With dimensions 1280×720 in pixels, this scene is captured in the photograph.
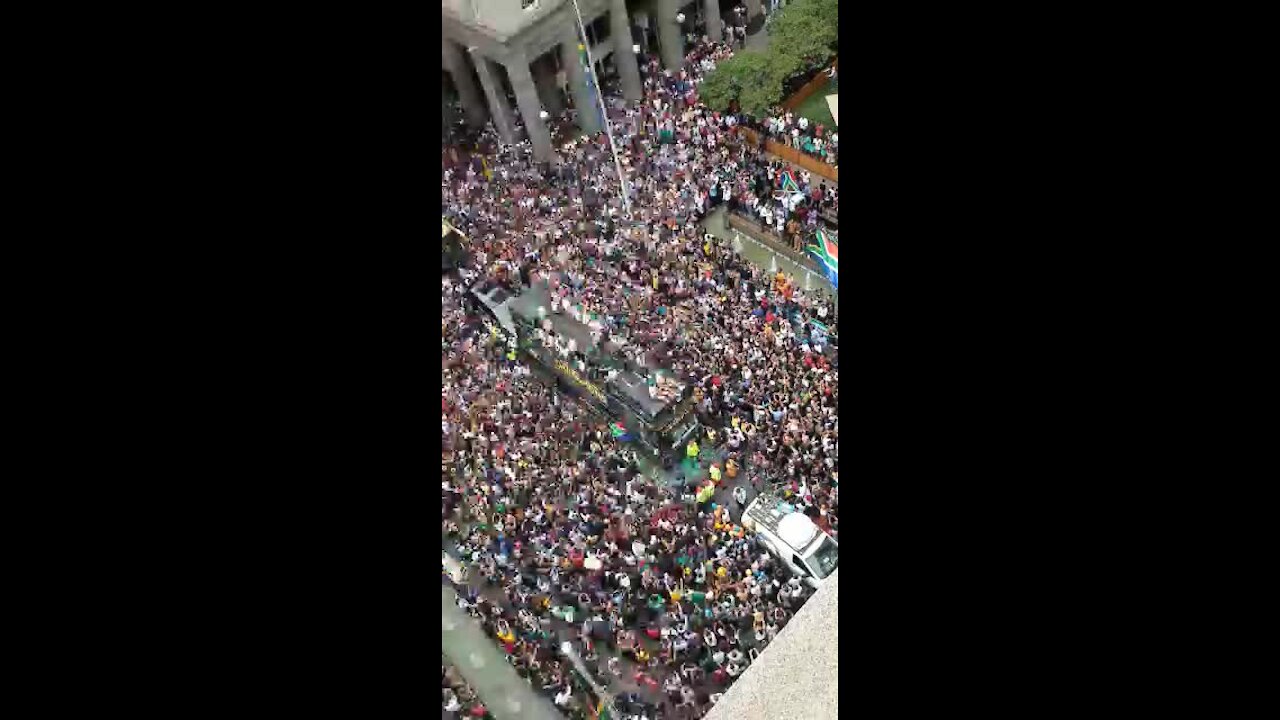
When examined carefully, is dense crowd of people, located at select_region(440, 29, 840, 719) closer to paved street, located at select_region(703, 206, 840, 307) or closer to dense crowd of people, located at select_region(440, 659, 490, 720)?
paved street, located at select_region(703, 206, 840, 307)

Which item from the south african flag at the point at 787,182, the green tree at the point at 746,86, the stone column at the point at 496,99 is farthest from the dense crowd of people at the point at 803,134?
the stone column at the point at 496,99

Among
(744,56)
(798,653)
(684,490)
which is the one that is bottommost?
(798,653)

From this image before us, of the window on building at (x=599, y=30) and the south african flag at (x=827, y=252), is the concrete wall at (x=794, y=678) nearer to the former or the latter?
the south african flag at (x=827, y=252)

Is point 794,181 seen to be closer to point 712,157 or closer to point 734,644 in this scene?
point 712,157

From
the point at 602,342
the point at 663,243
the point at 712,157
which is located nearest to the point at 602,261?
the point at 663,243

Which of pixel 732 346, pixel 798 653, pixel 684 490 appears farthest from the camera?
pixel 732 346

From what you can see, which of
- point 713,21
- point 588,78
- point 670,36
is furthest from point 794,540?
point 713,21

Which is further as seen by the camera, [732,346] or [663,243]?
[663,243]

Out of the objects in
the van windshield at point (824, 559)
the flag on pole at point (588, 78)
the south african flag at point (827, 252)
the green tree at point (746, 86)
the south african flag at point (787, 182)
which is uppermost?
the flag on pole at point (588, 78)
